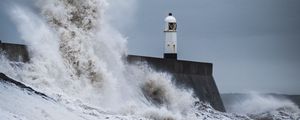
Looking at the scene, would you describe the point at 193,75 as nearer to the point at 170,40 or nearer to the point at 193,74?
the point at 193,74

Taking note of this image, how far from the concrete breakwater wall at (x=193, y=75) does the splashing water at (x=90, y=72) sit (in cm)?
32

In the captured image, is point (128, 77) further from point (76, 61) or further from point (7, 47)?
point (7, 47)

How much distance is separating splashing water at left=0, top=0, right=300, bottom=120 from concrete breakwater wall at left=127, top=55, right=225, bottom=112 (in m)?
0.32

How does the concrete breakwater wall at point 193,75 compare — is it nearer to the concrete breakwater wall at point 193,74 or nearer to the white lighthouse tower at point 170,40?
the concrete breakwater wall at point 193,74

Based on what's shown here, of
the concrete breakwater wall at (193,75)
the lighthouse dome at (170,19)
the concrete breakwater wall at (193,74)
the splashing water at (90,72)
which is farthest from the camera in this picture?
the lighthouse dome at (170,19)

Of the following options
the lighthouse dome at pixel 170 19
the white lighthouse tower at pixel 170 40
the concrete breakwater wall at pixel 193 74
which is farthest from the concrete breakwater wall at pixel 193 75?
the lighthouse dome at pixel 170 19

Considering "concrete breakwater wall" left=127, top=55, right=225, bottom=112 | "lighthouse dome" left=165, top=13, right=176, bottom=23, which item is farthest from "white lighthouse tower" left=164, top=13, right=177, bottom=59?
"concrete breakwater wall" left=127, top=55, right=225, bottom=112

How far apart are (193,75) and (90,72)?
578 centimetres

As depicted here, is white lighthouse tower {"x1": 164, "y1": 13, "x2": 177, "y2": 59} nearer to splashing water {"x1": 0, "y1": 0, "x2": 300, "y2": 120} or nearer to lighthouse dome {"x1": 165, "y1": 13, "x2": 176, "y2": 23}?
lighthouse dome {"x1": 165, "y1": 13, "x2": 176, "y2": 23}

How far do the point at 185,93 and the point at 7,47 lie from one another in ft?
21.3

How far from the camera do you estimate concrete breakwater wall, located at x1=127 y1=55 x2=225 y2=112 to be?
650 inches

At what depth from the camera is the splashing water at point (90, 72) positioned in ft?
37.1

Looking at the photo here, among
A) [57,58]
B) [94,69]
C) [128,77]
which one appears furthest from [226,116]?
[57,58]

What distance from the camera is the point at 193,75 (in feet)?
60.1
